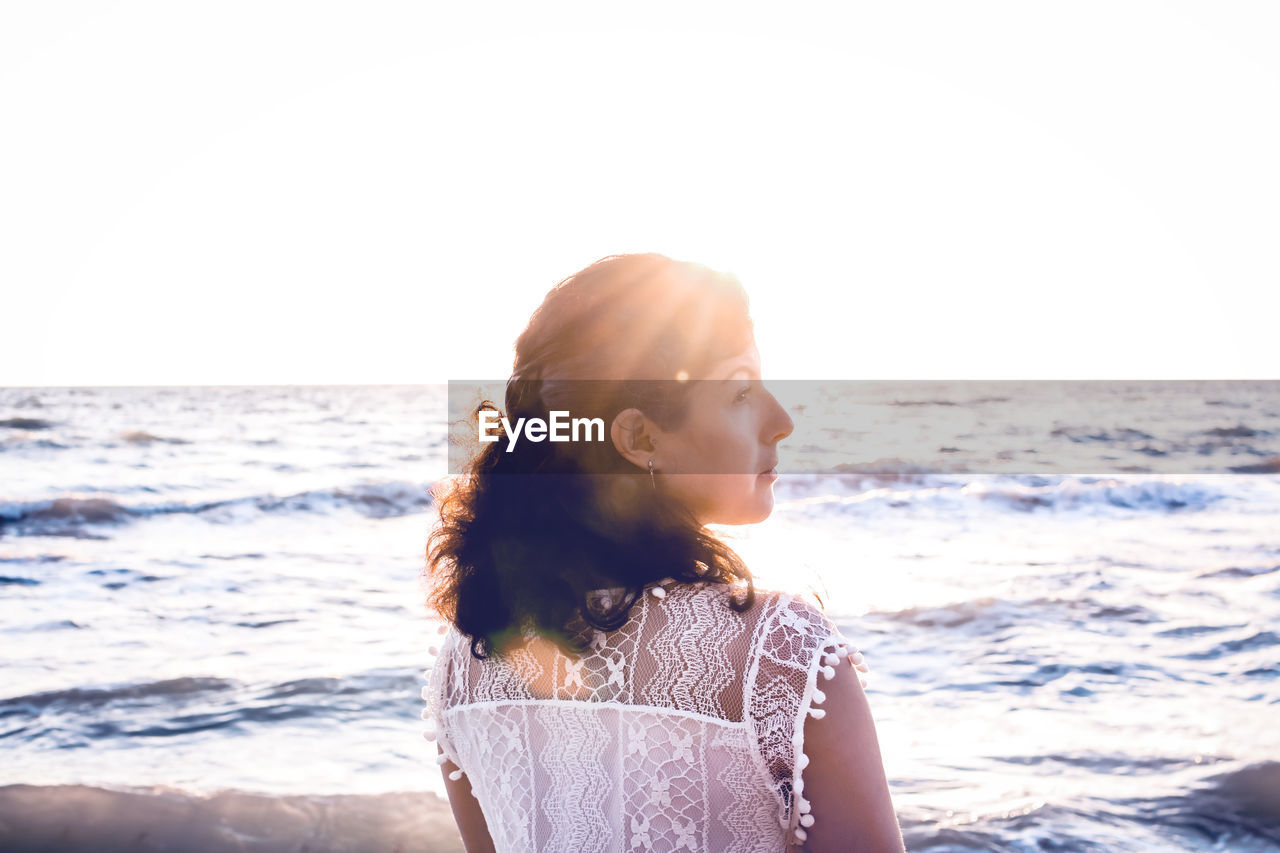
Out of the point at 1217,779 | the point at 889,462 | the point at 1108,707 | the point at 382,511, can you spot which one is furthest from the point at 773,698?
the point at 889,462

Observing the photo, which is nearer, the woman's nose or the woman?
the woman

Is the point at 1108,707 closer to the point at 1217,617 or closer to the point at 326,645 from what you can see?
the point at 1217,617

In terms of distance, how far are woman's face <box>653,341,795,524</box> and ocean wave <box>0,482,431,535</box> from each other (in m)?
13.6

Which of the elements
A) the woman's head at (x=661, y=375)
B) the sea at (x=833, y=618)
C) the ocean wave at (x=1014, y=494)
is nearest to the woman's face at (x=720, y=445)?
the woman's head at (x=661, y=375)

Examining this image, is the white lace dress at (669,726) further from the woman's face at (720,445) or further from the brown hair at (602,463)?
the woman's face at (720,445)

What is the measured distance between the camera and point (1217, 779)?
15.8 ft

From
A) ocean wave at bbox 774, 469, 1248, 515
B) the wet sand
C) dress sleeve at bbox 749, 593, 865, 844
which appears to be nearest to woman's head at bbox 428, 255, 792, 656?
dress sleeve at bbox 749, 593, 865, 844

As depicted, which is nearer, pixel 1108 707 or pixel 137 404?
pixel 1108 707

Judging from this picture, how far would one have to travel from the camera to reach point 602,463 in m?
1.41

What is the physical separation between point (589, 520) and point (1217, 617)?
26.6 feet

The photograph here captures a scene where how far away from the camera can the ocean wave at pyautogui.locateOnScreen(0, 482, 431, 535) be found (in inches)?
554

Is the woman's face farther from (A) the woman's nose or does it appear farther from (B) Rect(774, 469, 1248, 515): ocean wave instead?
(B) Rect(774, 469, 1248, 515): ocean wave

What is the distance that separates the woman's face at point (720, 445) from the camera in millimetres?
1379

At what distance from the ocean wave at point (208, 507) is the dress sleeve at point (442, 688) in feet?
43.3
